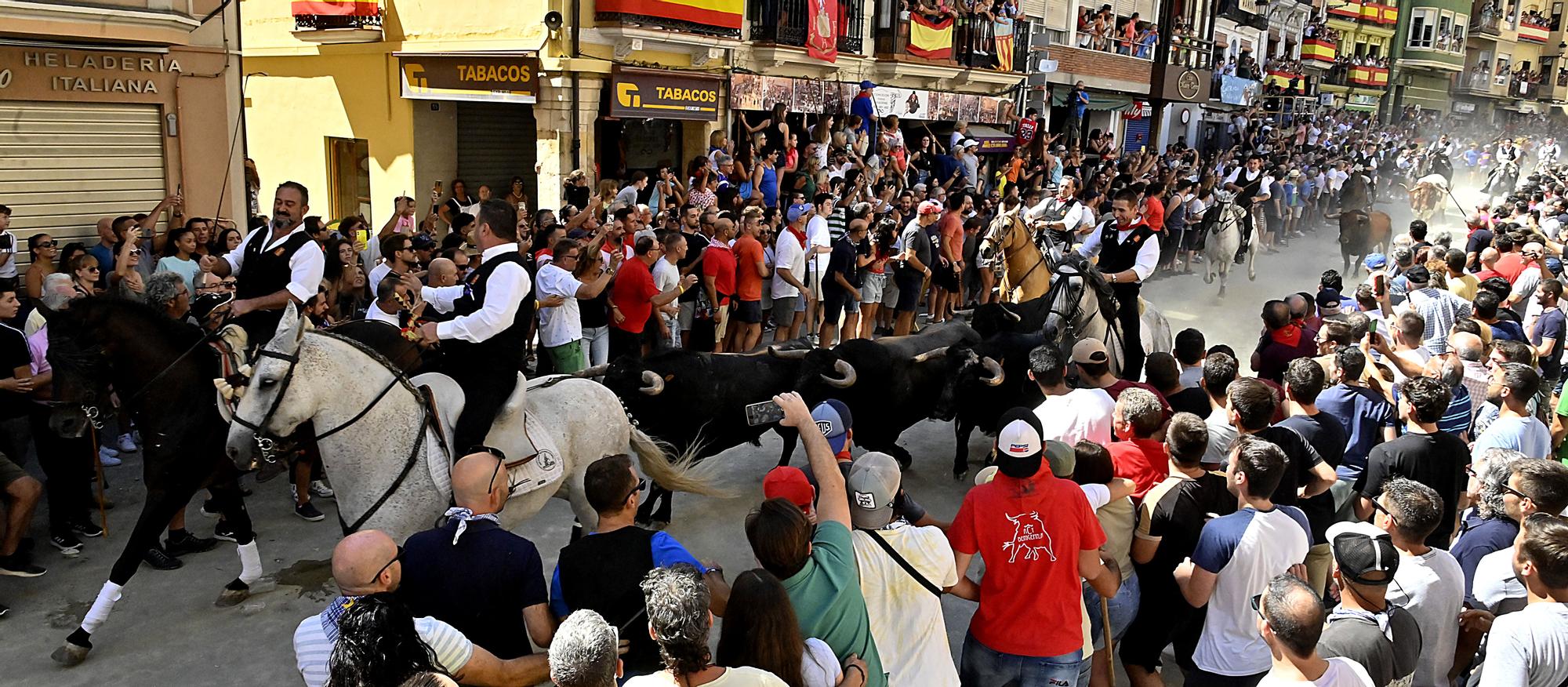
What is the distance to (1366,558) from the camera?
3.77m

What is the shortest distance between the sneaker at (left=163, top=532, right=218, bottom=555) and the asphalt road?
2.4 inches

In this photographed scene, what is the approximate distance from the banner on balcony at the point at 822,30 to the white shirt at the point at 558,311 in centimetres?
1140

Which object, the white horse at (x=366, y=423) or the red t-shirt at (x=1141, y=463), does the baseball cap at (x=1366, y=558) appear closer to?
the red t-shirt at (x=1141, y=463)

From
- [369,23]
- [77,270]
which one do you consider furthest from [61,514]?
[369,23]

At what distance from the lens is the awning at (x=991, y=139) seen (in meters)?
24.6

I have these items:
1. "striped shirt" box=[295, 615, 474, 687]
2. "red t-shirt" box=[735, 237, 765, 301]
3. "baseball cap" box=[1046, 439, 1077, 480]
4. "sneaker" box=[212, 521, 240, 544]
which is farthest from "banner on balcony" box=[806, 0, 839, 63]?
"striped shirt" box=[295, 615, 474, 687]

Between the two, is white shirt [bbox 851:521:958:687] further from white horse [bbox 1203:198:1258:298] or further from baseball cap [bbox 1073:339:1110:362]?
white horse [bbox 1203:198:1258:298]

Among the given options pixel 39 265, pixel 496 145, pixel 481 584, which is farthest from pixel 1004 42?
pixel 481 584

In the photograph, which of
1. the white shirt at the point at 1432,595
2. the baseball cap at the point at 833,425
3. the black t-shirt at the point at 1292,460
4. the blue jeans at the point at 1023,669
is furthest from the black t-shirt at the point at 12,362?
the white shirt at the point at 1432,595

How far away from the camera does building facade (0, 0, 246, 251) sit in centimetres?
1014

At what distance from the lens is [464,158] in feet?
60.8

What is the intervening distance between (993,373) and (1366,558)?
4.26 metres

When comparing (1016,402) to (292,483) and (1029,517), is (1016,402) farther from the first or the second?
(292,483)

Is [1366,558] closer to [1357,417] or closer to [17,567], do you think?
[1357,417]
